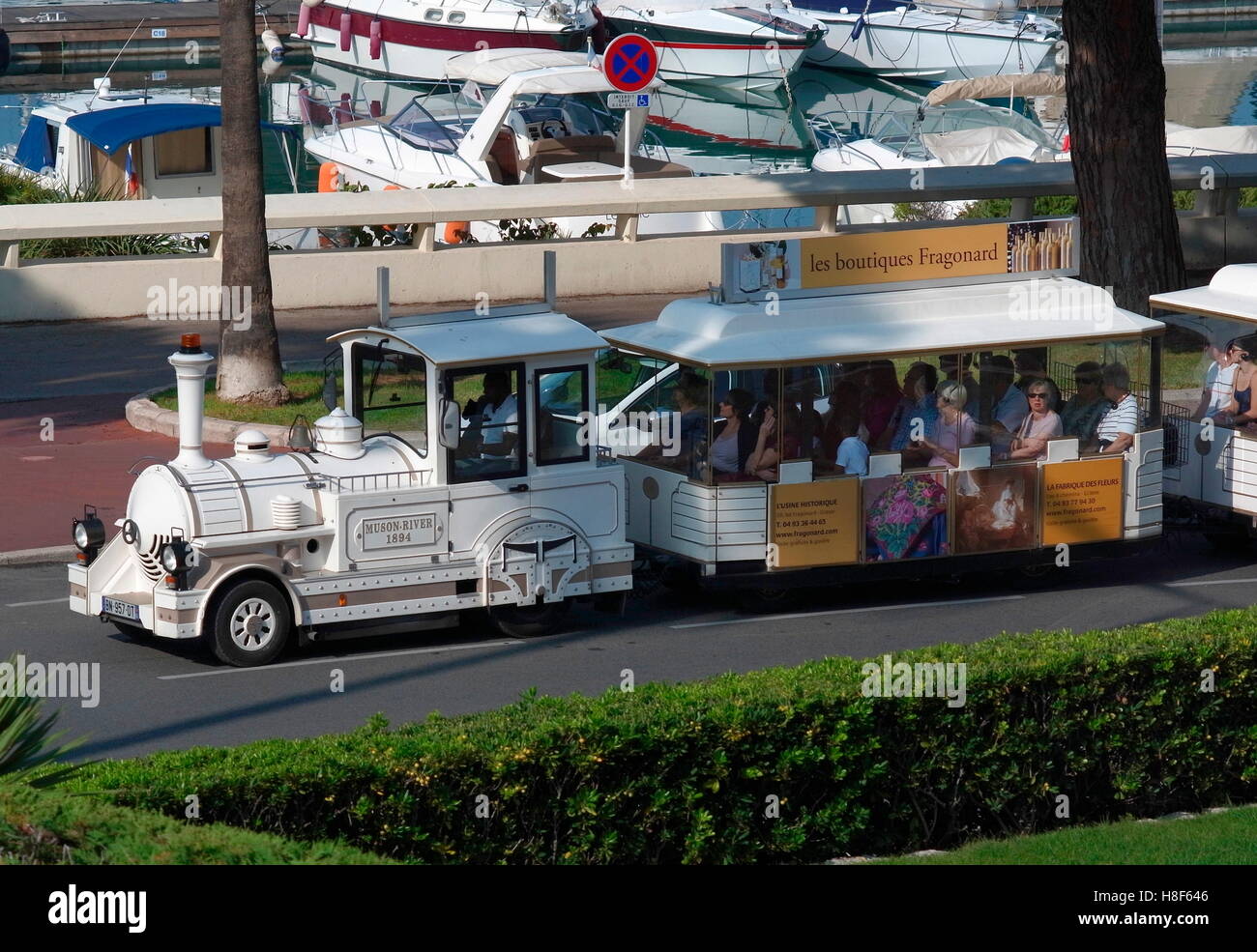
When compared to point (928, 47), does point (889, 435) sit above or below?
below

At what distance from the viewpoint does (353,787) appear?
7207 millimetres

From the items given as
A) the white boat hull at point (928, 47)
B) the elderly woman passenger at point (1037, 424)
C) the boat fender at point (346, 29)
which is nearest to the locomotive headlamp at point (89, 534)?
the elderly woman passenger at point (1037, 424)

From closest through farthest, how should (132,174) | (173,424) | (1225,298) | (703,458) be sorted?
(703,458) < (1225,298) < (173,424) < (132,174)

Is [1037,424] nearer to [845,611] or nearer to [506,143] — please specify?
[845,611]

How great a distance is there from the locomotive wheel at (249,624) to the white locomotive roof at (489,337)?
1.85 m

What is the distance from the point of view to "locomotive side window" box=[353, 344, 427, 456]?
40.2ft

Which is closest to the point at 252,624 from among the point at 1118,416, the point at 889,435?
the point at 889,435

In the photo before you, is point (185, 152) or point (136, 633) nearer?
point (136, 633)

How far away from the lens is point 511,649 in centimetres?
1235

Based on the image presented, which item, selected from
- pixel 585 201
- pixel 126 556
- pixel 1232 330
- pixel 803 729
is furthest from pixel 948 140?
pixel 803 729

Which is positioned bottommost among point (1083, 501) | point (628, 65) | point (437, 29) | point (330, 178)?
point (1083, 501)

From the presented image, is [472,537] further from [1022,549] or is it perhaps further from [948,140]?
[948,140]

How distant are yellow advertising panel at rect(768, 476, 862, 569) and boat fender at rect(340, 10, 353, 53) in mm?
44884

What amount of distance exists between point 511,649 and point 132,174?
1846 centimetres
